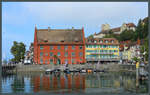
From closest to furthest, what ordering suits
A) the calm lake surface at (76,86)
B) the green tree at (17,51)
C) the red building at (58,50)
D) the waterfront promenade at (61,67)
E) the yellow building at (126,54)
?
the calm lake surface at (76,86) < the waterfront promenade at (61,67) < the red building at (58,50) < the green tree at (17,51) < the yellow building at (126,54)

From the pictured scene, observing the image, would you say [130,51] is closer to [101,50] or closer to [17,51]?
[101,50]

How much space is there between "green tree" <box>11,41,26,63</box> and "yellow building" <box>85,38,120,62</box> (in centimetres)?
2710

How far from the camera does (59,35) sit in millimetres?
106062

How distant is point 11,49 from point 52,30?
63.4 ft

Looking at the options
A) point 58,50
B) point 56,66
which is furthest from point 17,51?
point 56,66

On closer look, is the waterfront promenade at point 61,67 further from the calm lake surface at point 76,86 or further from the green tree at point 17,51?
the calm lake surface at point 76,86

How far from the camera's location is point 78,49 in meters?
102

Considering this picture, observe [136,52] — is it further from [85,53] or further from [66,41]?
[66,41]

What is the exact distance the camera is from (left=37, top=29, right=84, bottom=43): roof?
104 m

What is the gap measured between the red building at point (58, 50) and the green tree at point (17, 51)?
637 centimetres

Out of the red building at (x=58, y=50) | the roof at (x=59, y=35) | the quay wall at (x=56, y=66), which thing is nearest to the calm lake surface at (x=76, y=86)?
the quay wall at (x=56, y=66)

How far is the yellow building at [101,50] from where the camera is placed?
345 feet

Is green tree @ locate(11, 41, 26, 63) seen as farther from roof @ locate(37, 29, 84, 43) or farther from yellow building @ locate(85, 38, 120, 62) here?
yellow building @ locate(85, 38, 120, 62)

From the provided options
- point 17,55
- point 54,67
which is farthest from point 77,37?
point 17,55
